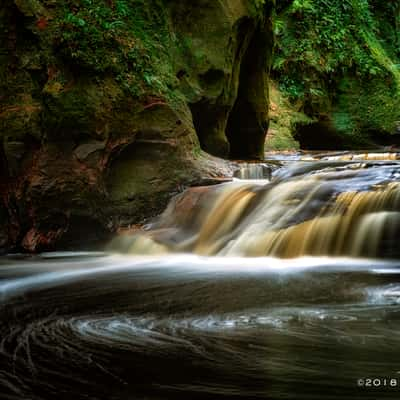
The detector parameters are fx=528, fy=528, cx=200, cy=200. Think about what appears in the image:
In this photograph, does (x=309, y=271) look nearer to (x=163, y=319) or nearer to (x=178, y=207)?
(x=163, y=319)

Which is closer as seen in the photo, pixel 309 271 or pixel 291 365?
pixel 291 365

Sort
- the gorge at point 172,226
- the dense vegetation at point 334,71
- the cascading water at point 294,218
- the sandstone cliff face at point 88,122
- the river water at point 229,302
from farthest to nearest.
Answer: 1. the dense vegetation at point 334,71
2. the sandstone cliff face at point 88,122
3. the cascading water at point 294,218
4. the gorge at point 172,226
5. the river water at point 229,302

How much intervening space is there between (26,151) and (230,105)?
3990mm

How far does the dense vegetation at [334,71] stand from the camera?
14.9 m

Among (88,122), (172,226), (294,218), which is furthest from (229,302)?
(88,122)

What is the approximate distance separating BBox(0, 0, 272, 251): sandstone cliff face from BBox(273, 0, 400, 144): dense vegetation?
7.94 meters

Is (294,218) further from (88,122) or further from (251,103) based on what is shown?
(251,103)

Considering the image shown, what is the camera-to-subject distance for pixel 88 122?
20.4ft

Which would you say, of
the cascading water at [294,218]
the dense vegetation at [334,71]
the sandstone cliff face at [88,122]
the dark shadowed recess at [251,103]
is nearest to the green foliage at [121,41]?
the sandstone cliff face at [88,122]

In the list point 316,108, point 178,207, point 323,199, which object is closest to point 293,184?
point 323,199

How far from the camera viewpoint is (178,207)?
265 inches

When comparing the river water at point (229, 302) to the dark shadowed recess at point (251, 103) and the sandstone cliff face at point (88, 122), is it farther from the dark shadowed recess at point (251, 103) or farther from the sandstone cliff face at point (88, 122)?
the dark shadowed recess at point (251, 103)

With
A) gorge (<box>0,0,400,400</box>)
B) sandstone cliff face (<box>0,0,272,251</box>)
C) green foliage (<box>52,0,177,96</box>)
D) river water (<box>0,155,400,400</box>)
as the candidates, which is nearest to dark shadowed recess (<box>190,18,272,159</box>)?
gorge (<box>0,0,400,400</box>)

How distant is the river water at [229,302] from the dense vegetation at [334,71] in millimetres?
8591
